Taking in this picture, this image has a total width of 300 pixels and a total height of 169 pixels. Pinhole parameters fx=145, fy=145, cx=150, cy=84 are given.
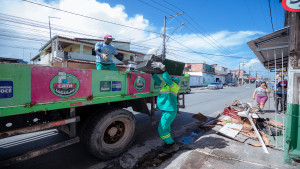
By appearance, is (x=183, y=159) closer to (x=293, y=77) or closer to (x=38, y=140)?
(x=293, y=77)

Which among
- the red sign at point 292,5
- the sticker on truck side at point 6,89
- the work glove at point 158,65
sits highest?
the red sign at point 292,5

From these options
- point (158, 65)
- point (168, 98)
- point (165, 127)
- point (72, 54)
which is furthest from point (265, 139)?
point (72, 54)

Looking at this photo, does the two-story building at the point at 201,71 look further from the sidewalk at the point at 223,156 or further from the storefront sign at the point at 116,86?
the storefront sign at the point at 116,86

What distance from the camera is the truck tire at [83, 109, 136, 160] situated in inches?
106

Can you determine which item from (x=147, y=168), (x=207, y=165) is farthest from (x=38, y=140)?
(x=207, y=165)

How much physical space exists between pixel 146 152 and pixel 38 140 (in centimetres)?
281

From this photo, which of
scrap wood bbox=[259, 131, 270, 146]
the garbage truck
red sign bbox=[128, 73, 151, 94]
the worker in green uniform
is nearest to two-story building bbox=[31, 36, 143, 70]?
red sign bbox=[128, 73, 151, 94]

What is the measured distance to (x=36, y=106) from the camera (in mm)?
1965

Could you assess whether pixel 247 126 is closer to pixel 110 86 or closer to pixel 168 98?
pixel 168 98

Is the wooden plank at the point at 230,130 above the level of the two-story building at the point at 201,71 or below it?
below

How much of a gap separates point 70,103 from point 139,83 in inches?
61.0

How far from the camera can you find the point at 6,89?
67.9 inches

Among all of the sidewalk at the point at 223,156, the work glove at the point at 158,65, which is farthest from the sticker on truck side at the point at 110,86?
the sidewalk at the point at 223,156

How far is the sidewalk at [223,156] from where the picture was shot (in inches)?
114
